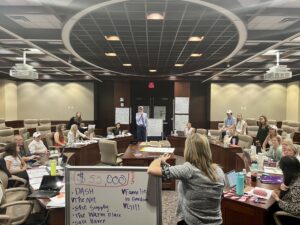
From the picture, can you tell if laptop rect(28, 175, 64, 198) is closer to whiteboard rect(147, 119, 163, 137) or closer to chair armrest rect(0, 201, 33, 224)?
chair armrest rect(0, 201, 33, 224)

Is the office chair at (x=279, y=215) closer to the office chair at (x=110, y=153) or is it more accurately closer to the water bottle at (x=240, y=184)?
the water bottle at (x=240, y=184)

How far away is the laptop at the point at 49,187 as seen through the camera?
294 centimetres

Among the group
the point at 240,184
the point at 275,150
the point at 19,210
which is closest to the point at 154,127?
the point at 275,150

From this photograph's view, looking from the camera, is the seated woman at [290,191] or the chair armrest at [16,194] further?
the chair armrest at [16,194]

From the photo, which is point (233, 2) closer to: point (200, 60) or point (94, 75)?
point (200, 60)

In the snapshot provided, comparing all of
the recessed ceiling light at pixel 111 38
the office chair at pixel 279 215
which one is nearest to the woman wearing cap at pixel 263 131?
the recessed ceiling light at pixel 111 38

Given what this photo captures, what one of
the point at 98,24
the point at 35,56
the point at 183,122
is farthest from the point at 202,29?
the point at 183,122

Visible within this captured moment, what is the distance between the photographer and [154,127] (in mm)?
10516

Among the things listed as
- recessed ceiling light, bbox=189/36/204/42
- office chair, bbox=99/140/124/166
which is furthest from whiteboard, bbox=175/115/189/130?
recessed ceiling light, bbox=189/36/204/42

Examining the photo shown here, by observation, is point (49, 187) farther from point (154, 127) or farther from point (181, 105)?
point (181, 105)

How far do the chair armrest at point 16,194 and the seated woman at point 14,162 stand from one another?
0.81 metres

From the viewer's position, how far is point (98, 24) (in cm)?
509

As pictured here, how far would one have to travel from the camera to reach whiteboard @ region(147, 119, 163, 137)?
10484 millimetres

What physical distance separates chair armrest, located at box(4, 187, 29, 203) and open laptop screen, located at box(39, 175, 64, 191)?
1.94 feet
